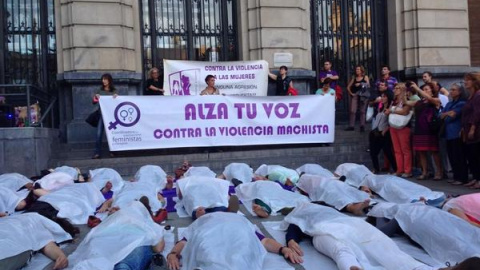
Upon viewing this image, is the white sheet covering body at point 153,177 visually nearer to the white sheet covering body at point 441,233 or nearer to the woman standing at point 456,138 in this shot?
the white sheet covering body at point 441,233

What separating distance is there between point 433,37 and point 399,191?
348 inches

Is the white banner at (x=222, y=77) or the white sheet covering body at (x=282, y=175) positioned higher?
the white banner at (x=222, y=77)

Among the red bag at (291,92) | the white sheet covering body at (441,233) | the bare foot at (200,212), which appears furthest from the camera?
the red bag at (291,92)

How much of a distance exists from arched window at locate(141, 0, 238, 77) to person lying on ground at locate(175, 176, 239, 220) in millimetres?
7400

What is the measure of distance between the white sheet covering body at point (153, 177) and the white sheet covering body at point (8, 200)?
201 cm

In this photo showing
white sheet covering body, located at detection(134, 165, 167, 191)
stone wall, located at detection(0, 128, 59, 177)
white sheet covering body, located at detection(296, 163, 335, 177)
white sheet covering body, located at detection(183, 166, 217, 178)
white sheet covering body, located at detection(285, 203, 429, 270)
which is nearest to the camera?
white sheet covering body, located at detection(285, 203, 429, 270)

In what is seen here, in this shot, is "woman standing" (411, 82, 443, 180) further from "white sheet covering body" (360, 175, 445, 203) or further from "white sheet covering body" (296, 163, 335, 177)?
"white sheet covering body" (360, 175, 445, 203)

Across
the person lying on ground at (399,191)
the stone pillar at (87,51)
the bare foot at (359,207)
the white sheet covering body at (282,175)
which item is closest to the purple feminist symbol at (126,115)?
the stone pillar at (87,51)

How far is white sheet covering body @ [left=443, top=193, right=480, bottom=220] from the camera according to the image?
17.0ft

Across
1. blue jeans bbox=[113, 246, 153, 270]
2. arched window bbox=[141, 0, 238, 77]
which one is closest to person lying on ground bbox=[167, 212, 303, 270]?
blue jeans bbox=[113, 246, 153, 270]

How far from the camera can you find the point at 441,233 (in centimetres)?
470

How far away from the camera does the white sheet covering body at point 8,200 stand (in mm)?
6757

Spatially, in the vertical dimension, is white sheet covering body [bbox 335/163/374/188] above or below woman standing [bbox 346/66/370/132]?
below

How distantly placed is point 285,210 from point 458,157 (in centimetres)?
394
